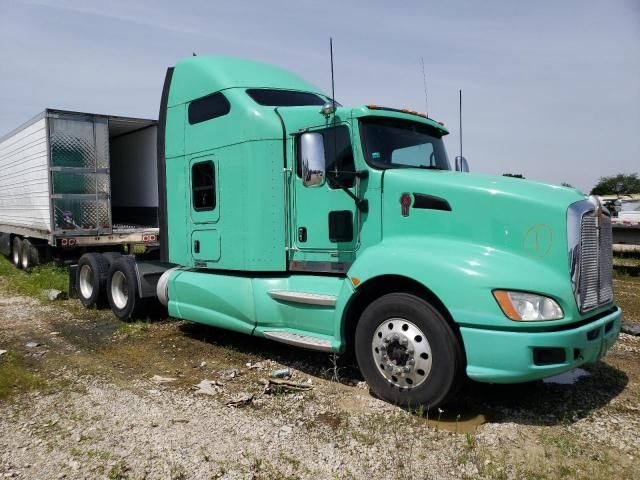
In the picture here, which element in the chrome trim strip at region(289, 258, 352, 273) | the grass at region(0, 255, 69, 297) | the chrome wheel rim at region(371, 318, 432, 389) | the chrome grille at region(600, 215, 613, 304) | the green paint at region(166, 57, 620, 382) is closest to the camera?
the green paint at region(166, 57, 620, 382)

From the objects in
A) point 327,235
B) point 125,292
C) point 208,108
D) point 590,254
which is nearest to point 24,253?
point 125,292

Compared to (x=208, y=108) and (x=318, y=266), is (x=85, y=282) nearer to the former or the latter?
(x=208, y=108)

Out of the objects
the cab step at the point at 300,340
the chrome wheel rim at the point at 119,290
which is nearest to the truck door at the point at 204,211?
the cab step at the point at 300,340

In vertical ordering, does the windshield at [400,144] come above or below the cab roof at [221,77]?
below

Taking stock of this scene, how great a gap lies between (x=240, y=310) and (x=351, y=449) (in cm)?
255

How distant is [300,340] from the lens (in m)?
5.27

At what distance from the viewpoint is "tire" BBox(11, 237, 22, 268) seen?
14.0 m

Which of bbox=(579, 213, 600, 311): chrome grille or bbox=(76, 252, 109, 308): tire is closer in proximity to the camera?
bbox=(579, 213, 600, 311): chrome grille

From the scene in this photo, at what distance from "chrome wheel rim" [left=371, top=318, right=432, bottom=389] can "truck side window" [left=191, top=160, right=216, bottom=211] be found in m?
2.93

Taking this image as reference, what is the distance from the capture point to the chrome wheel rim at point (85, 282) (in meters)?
9.16

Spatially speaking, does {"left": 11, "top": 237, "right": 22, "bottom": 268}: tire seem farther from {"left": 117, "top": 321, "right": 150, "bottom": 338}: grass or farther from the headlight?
the headlight

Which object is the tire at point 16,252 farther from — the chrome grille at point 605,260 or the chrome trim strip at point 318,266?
the chrome grille at point 605,260

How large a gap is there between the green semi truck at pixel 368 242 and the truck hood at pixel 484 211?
1cm

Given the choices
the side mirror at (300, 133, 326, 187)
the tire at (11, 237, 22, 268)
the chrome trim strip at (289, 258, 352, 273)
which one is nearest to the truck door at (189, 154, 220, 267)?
the chrome trim strip at (289, 258, 352, 273)
